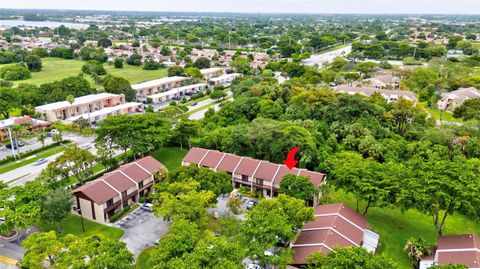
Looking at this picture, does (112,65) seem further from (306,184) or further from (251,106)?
(306,184)

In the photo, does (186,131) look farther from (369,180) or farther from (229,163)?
(369,180)

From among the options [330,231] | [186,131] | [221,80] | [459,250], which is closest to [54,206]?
[186,131]

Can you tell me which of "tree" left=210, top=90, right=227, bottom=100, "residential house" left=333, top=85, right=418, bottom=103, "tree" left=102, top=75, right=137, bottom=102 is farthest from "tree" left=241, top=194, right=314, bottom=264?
"tree" left=102, top=75, right=137, bottom=102

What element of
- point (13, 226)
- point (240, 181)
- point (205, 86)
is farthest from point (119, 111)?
point (13, 226)

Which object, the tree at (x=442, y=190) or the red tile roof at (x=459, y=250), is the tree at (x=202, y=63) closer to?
the tree at (x=442, y=190)

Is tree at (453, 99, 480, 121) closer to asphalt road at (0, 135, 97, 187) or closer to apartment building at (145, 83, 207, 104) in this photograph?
apartment building at (145, 83, 207, 104)

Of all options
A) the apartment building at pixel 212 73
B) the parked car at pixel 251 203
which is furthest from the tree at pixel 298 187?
the apartment building at pixel 212 73
